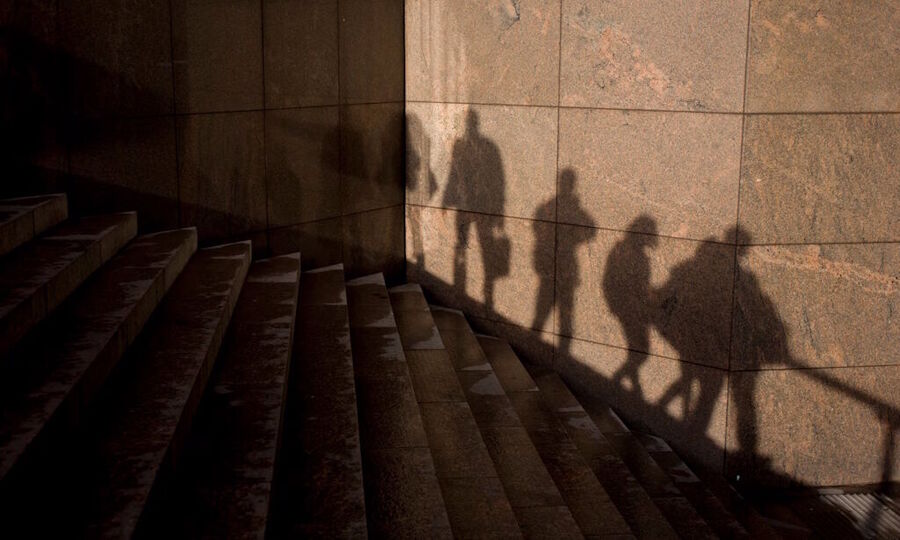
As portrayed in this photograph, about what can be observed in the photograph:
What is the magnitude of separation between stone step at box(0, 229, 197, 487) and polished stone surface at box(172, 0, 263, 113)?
157 centimetres

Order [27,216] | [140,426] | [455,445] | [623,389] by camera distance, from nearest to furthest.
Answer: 1. [140,426]
2. [27,216]
3. [455,445]
4. [623,389]

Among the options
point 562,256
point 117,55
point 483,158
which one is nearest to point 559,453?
point 562,256

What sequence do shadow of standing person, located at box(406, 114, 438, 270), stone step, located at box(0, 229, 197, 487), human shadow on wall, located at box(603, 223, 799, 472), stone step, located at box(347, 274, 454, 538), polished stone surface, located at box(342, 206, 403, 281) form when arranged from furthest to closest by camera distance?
1. shadow of standing person, located at box(406, 114, 438, 270)
2. polished stone surface, located at box(342, 206, 403, 281)
3. human shadow on wall, located at box(603, 223, 799, 472)
4. stone step, located at box(347, 274, 454, 538)
5. stone step, located at box(0, 229, 197, 487)

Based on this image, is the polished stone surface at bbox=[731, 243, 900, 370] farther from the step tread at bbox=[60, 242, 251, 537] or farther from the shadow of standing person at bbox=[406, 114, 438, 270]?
the step tread at bbox=[60, 242, 251, 537]

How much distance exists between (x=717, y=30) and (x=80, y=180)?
4.73m

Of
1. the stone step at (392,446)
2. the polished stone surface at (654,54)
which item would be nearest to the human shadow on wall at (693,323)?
the polished stone surface at (654,54)

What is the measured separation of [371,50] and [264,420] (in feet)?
16.2

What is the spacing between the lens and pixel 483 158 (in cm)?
829

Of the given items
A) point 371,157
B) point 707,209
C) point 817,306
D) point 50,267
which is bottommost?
point 817,306

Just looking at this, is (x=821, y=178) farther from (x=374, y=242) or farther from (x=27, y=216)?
(x=27, y=216)

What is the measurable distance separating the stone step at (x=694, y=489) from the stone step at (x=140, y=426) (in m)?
3.60

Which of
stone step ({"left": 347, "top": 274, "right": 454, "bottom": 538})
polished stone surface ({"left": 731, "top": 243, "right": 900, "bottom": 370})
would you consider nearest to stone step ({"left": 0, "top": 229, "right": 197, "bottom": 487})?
stone step ({"left": 347, "top": 274, "right": 454, "bottom": 538})

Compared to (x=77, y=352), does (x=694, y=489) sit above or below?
below

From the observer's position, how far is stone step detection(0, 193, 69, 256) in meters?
5.04
